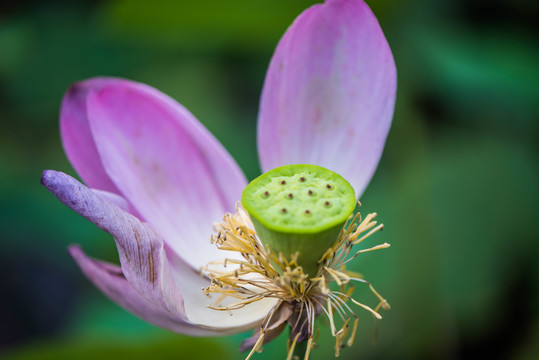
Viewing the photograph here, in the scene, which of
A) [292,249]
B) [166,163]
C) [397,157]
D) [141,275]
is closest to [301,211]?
[292,249]

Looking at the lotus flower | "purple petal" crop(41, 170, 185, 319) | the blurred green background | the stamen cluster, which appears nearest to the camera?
"purple petal" crop(41, 170, 185, 319)

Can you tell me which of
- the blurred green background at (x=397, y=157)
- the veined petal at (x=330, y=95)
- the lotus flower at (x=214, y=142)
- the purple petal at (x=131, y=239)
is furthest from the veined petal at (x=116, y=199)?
the blurred green background at (x=397, y=157)

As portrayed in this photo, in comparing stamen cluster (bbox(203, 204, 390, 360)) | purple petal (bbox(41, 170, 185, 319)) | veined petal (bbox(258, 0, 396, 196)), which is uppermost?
veined petal (bbox(258, 0, 396, 196))

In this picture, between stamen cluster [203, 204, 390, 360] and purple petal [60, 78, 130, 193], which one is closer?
stamen cluster [203, 204, 390, 360]

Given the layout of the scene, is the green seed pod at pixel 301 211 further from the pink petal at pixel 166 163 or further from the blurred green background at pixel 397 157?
the blurred green background at pixel 397 157

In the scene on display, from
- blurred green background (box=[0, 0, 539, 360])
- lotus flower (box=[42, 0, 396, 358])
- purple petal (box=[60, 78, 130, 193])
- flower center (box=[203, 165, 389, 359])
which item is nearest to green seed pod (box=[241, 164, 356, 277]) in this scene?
flower center (box=[203, 165, 389, 359])

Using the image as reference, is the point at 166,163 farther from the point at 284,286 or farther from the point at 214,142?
the point at 284,286

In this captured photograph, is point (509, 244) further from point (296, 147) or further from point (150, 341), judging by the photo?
point (150, 341)

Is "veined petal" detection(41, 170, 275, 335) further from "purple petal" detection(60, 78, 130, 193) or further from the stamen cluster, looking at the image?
"purple petal" detection(60, 78, 130, 193)

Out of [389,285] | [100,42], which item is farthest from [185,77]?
[389,285]
